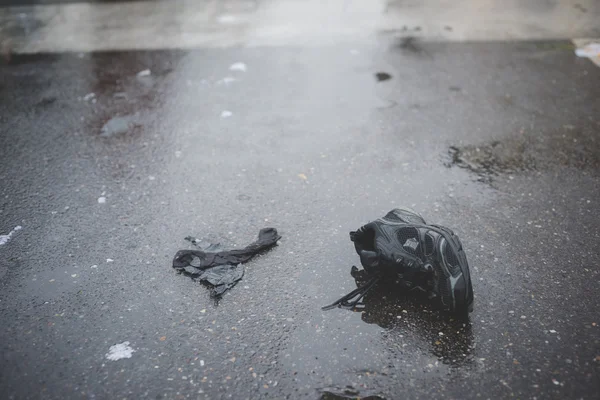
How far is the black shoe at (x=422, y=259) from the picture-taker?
9.26 feet

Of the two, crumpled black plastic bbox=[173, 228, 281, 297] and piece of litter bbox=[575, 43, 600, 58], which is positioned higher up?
piece of litter bbox=[575, 43, 600, 58]

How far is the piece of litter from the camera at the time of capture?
245 inches

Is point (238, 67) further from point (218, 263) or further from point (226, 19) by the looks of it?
point (218, 263)

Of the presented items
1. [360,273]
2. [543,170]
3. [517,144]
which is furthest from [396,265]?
[517,144]

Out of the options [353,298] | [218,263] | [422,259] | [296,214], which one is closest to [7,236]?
[218,263]

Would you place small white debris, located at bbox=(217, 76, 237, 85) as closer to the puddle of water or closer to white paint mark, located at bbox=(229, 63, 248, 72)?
white paint mark, located at bbox=(229, 63, 248, 72)

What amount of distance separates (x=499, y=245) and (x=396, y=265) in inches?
39.6

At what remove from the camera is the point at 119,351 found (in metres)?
2.80

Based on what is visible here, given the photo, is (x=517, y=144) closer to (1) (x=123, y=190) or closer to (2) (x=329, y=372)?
(2) (x=329, y=372)

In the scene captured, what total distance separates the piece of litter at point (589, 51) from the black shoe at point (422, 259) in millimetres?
4834

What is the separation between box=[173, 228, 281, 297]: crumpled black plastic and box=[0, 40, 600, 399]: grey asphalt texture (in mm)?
75

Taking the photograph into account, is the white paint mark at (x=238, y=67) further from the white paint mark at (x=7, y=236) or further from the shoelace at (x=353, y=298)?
the shoelace at (x=353, y=298)

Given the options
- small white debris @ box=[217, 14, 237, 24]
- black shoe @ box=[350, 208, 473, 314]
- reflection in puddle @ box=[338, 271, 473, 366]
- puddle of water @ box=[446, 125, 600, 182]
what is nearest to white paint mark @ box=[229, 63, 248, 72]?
small white debris @ box=[217, 14, 237, 24]

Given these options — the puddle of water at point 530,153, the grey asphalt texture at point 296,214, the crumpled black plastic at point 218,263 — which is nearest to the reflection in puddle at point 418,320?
the grey asphalt texture at point 296,214
